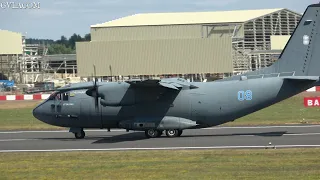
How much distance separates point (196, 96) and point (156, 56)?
64.2 metres

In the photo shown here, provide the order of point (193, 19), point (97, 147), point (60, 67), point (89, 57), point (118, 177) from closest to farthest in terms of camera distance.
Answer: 1. point (118, 177)
2. point (97, 147)
3. point (89, 57)
4. point (193, 19)
5. point (60, 67)

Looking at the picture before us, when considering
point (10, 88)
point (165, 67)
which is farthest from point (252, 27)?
point (10, 88)

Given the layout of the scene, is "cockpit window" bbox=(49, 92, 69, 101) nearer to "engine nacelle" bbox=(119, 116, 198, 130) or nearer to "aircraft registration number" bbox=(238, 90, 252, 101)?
"engine nacelle" bbox=(119, 116, 198, 130)

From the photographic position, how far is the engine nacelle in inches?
1155

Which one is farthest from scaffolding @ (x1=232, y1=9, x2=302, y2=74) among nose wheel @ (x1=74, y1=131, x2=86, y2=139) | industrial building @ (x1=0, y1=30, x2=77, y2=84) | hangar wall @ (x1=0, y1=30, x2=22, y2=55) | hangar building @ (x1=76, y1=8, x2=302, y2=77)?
nose wheel @ (x1=74, y1=131, x2=86, y2=139)

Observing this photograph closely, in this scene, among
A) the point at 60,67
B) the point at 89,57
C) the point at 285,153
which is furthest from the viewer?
the point at 60,67

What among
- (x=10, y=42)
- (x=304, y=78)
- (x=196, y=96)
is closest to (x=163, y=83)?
(x=196, y=96)

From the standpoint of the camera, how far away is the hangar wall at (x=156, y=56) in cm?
9194

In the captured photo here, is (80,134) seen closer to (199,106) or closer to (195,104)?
(195,104)

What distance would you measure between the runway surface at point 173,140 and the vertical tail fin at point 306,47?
142 inches

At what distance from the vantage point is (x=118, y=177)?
17969mm

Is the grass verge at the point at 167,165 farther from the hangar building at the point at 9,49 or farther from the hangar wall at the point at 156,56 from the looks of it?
the hangar building at the point at 9,49

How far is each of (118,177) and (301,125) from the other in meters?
19.9

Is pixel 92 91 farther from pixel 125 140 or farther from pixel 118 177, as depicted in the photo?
pixel 118 177
